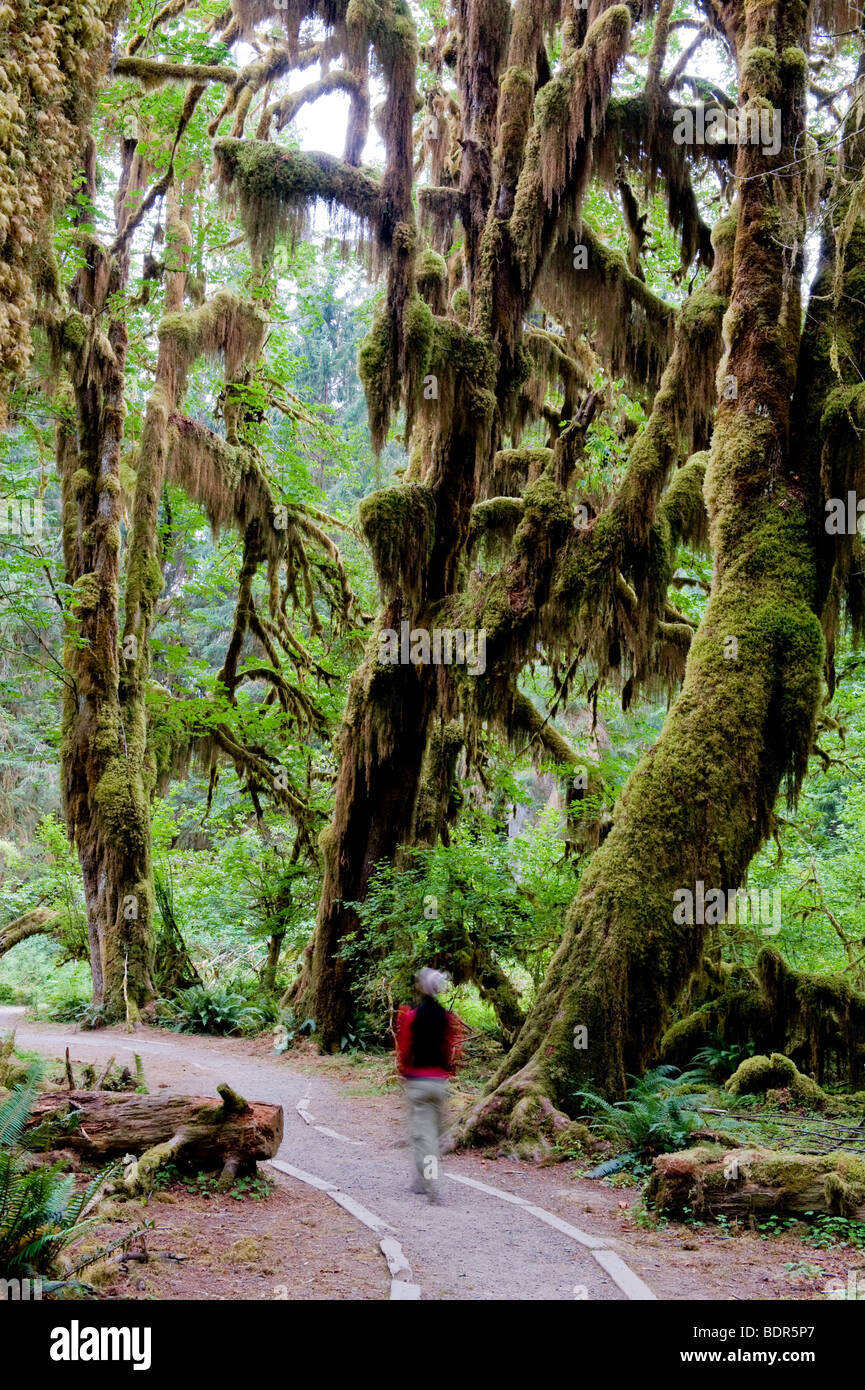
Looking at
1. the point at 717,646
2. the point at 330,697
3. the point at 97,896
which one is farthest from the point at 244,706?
the point at 717,646

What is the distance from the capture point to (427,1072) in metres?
7.21

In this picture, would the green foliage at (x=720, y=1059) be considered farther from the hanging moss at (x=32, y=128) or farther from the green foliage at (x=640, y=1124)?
the hanging moss at (x=32, y=128)

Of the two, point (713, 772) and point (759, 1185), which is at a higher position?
point (713, 772)

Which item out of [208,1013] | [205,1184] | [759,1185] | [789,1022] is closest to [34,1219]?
[205,1184]

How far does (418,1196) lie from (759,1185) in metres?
2.43

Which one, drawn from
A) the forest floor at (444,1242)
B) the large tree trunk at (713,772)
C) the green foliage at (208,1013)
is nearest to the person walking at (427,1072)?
the forest floor at (444,1242)

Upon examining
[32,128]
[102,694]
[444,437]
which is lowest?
[102,694]

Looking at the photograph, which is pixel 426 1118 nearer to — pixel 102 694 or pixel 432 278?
pixel 102 694

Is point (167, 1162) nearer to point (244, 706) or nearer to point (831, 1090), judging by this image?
point (831, 1090)

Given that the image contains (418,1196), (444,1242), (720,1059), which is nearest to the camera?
(444,1242)

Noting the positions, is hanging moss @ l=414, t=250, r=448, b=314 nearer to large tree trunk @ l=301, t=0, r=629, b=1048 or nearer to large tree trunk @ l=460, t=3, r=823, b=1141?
large tree trunk @ l=301, t=0, r=629, b=1048

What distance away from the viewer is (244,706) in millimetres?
19188
